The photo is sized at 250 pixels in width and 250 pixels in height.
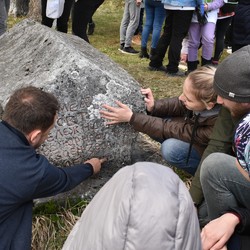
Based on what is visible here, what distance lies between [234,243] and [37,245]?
111 centimetres

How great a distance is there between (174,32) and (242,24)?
731 mm

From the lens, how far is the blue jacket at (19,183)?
1.98 meters

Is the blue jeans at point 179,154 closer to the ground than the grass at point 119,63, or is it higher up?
higher up

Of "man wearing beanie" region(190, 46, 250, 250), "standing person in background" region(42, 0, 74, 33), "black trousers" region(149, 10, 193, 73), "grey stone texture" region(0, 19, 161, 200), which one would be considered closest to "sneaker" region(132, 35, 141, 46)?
"black trousers" region(149, 10, 193, 73)

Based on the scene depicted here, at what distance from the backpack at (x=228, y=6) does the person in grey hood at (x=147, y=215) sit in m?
4.38

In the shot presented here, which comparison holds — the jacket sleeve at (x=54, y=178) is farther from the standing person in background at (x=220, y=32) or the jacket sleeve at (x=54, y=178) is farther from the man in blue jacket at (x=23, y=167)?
the standing person in background at (x=220, y=32)

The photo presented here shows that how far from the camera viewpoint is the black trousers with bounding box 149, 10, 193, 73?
4602mm

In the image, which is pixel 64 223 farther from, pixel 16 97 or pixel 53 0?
pixel 53 0

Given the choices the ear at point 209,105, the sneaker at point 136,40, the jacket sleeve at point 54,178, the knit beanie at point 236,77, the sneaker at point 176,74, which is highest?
the knit beanie at point 236,77

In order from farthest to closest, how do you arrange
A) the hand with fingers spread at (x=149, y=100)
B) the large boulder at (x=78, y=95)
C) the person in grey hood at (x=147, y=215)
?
the hand with fingers spread at (x=149, y=100)
the large boulder at (x=78, y=95)
the person in grey hood at (x=147, y=215)

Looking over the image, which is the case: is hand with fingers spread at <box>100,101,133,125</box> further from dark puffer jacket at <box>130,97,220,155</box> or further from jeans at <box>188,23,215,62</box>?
jeans at <box>188,23,215,62</box>

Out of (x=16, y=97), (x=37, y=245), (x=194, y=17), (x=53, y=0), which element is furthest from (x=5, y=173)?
(x=194, y=17)

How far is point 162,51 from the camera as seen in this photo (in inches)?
200

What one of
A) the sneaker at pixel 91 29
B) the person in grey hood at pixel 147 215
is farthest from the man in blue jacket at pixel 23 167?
the sneaker at pixel 91 29
